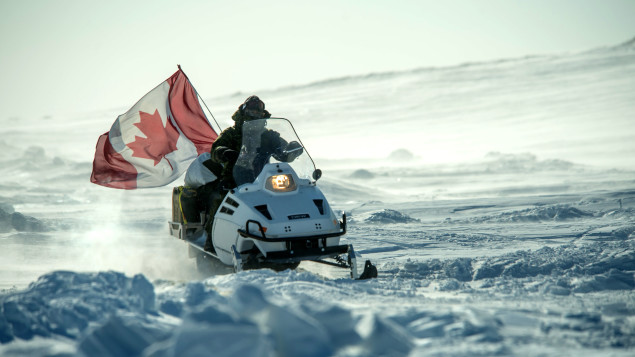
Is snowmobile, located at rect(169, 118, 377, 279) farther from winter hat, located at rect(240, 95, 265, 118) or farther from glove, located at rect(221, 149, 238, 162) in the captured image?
winter hat, located at rect(240, 95, 265, 118)

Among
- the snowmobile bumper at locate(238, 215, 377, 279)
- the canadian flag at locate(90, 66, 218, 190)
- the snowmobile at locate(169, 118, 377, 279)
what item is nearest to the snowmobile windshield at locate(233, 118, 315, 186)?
the snowmobile at locate(169, 118, 377, 279)

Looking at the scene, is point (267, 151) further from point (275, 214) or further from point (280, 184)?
point (275, 214)

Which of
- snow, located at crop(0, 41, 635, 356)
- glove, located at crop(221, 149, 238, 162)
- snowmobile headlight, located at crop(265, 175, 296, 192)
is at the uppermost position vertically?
glove, located at crop(221, 149, 238, 162)

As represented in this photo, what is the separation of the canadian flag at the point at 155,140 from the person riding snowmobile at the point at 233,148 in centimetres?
214

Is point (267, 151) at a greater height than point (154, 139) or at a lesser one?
lesser

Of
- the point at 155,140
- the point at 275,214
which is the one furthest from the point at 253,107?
the point at 155,140

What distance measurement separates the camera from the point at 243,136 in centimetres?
691

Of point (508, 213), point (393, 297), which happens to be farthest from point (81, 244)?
point (508, 213)

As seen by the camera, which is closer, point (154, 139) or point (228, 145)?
point (228, 145)

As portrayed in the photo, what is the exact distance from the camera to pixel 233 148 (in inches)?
288

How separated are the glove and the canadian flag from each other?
2.68m

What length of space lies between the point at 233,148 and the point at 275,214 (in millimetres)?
1468

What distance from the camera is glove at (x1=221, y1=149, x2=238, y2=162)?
6949mm

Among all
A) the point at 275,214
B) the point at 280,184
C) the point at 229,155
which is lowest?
the point at 275,214
